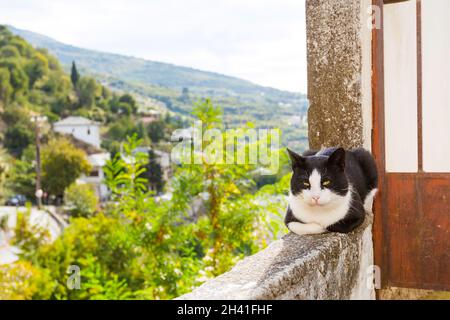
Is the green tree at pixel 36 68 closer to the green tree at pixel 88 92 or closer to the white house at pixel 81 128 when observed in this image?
the green tree at pixel 88 92

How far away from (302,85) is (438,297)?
137 centimetres

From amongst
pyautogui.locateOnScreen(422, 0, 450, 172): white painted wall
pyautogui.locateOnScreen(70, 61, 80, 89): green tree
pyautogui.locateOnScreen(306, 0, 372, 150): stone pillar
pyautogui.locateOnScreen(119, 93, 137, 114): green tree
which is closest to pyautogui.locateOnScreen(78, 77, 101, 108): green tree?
pyautogui.locateOnScreen(70, 61, 80, 89): green tree

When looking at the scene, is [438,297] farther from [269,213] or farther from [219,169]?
[219,169]

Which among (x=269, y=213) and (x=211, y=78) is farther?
(x=211, y=78)

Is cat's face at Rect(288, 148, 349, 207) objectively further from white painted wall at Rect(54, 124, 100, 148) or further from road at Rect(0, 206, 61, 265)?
white painted wall at Rect(54, 124, 100, 148)

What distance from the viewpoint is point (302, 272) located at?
5.22 feet

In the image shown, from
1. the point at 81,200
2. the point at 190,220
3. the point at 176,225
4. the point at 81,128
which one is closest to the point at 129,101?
the point at 81,128

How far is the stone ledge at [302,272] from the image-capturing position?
4.72 ft

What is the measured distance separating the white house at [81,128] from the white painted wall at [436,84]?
40391mm

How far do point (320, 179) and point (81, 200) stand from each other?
1095 inches

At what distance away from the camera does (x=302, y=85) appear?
8.50 ft
